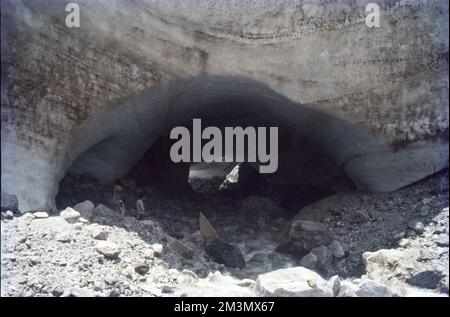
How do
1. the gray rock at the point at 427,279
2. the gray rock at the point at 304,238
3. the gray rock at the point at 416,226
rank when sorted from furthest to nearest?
the gray rock at the point at 304,238 < the gray rock at the point at 416,226 < the gray rock at the point at 427,279

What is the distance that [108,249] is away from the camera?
13.0 ft

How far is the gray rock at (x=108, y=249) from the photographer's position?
12.9ft

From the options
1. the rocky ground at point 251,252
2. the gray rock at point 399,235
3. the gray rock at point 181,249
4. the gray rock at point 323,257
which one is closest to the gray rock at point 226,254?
the rocky ground at point 251,252

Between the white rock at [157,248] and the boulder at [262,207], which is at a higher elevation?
the boulder at [262,207]

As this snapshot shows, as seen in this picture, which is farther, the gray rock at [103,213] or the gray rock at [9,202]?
the gray rock at [103,213]

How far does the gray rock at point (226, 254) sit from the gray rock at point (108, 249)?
1152mm

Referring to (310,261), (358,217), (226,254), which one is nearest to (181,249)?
(226,254)

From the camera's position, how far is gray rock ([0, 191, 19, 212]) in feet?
14.0

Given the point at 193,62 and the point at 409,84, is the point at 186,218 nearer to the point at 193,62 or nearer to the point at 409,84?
the point at 193,62

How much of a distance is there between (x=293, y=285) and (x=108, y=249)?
5.37ft

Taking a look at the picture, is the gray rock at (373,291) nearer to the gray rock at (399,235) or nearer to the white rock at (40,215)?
the gray rock at (399,235)

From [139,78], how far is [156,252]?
195 centimetres

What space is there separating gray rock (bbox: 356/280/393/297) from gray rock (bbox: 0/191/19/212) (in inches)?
124

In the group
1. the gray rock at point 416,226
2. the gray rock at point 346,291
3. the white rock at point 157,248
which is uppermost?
the gray rock at point 416,226
